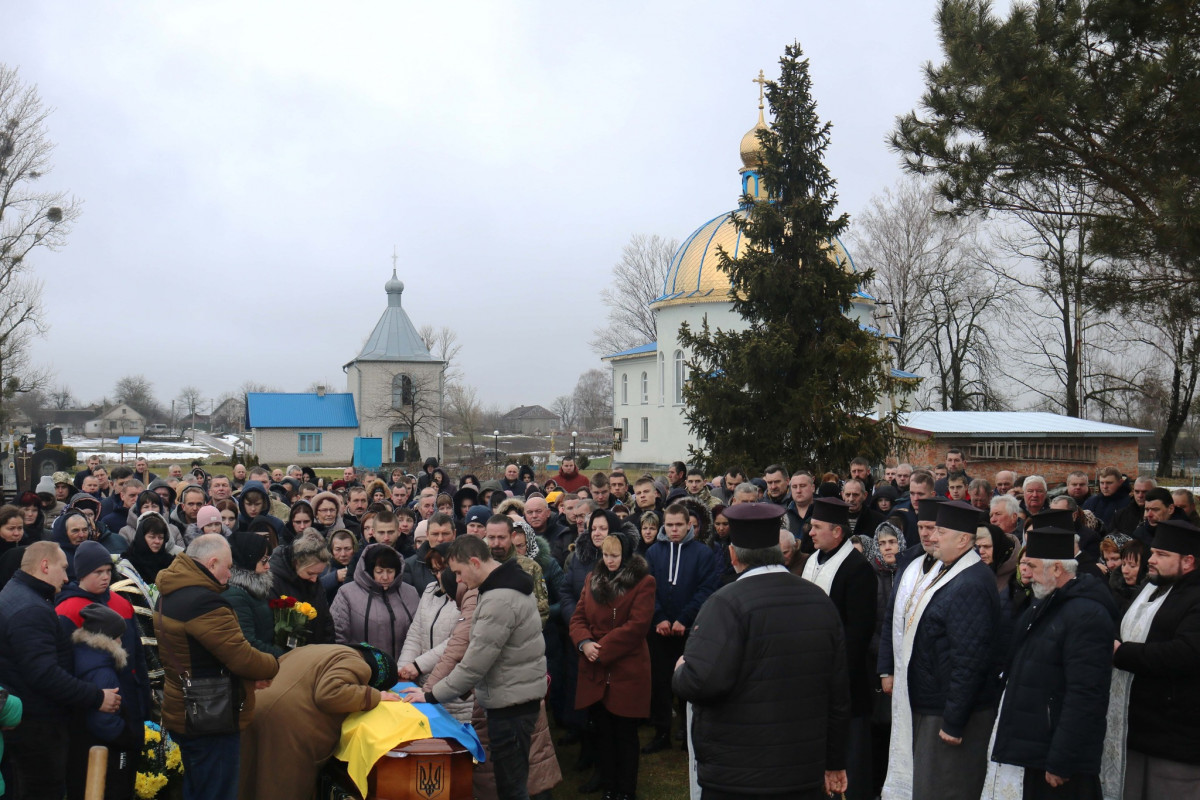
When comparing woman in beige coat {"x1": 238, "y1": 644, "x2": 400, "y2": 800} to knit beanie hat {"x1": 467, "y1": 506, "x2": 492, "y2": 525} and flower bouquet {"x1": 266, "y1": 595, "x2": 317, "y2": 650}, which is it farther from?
knit beanie hat {"x1": 467, "y1": 506, "x2": 492, "y2": 525}

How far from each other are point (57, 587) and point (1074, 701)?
534 centimetres

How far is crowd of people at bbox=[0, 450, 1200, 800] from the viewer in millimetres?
4152

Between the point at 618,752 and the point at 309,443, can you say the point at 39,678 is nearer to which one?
the point at 618,752

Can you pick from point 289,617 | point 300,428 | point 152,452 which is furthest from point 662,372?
point 152,452

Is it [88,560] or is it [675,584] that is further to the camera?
[675,584]

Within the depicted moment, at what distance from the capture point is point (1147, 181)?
25.6 ft

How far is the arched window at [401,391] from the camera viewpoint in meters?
58.0

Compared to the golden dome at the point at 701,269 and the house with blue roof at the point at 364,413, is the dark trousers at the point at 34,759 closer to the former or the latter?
the golden dome at the point at 701,269

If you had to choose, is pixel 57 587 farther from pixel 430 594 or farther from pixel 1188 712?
pixel 1188 712

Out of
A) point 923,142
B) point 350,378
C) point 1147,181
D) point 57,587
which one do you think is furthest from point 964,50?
point 350,378

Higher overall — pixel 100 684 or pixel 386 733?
pixel 100 684

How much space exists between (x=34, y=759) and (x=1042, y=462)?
32.3 metres

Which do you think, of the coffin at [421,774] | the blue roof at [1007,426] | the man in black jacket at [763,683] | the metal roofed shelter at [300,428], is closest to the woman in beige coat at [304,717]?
the coffin at [421,774]

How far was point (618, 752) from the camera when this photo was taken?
6.65 metres
